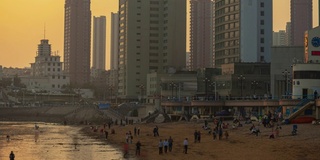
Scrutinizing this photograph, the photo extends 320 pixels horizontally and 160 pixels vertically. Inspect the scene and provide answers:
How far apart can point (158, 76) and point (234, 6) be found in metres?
32.9

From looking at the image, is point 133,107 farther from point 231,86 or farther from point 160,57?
point 160,57

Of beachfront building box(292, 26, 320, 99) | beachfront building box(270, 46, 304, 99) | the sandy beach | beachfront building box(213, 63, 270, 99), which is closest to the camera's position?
the sandy beach

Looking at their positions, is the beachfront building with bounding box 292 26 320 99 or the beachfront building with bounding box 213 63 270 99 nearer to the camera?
the beachfront building with bounding box 292 26 320 99

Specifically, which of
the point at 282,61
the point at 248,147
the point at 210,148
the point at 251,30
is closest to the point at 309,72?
the point at 210,148

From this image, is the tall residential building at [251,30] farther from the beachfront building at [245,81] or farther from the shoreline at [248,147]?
the shoreline at [248,147]

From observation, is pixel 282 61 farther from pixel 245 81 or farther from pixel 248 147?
pixel 248 147

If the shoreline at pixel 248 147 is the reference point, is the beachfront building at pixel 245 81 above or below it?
above

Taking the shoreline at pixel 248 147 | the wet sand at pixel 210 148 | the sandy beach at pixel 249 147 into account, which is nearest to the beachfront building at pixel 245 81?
the wet sand at pixel 210 148

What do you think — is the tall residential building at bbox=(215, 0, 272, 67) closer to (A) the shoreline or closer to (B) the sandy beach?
(A) the shoreline

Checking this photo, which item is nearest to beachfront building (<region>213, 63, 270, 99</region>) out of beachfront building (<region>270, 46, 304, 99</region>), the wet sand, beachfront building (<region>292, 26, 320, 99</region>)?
beachfront building (<region>270, 46, 304, 99</region>)

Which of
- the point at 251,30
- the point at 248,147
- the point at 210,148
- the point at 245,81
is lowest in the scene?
the point at 210,148

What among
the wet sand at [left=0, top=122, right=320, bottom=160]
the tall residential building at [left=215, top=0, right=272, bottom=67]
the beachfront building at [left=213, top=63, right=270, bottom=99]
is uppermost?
the tall residential building at [left=215, top=0, right=272, bottom=67]

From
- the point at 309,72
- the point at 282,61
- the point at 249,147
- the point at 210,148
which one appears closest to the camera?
the point at 249,147

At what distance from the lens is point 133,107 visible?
147125mm
